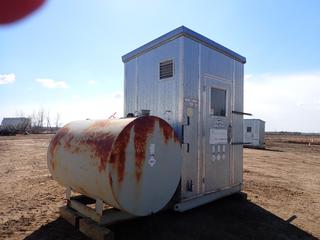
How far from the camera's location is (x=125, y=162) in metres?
4.04

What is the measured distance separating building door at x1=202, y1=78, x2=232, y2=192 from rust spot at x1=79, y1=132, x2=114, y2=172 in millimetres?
2360

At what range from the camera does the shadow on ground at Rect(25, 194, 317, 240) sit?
460 centimetres

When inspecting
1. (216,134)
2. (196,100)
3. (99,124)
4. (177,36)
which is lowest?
(216,134)

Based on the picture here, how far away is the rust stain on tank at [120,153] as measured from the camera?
155 inches

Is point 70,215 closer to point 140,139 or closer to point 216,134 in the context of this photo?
point 140,139

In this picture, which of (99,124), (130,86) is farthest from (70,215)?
(130,86)

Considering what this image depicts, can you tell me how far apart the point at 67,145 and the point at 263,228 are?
140 inches

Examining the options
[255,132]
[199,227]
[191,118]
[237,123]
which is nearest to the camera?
[199,227]

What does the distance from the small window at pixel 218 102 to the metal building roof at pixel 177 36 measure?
874mm

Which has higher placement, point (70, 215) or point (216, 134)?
point (216, 134)

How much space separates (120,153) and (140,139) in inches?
15.2

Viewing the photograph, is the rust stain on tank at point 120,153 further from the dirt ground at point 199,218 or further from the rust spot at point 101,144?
the dirt ground at point 199,218

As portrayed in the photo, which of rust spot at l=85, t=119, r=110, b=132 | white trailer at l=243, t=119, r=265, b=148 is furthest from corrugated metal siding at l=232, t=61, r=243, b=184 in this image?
white trailer at l=243, t=119, r=265, b=148

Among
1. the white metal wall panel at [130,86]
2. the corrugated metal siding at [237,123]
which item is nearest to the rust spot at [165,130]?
the white metal wall panel at [130,86]
